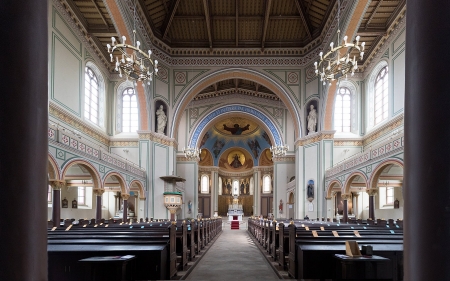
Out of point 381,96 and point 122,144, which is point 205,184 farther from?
point 381,96

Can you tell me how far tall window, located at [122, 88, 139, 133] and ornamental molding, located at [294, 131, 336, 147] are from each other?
34.4ft

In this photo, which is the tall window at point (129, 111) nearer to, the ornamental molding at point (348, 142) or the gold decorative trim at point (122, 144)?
the gold decorative trim at point (122, 144)

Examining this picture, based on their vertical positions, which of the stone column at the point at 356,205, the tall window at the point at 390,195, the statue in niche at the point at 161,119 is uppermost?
the statue in niche at the point at 161,119

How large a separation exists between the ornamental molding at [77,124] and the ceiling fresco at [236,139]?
15126 mm

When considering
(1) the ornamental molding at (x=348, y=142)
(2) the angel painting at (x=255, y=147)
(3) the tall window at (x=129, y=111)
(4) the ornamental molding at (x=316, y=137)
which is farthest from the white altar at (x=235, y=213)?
(3) the tall window at (x=129, y=111)

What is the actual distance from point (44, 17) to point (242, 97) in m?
28.3

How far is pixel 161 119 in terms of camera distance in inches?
909

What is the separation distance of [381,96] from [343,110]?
3.19m

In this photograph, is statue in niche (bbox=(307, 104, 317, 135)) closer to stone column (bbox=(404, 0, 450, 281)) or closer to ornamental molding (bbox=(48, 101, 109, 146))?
ornamental molding (bbox=(48, 101, 109, 146))

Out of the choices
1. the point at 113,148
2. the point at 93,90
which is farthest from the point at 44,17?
the point at 113,148

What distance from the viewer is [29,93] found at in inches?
76.1

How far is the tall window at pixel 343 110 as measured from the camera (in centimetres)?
2292

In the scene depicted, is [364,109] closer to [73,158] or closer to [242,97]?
[242,97]

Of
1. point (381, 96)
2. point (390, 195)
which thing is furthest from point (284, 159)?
point (381, 96)
